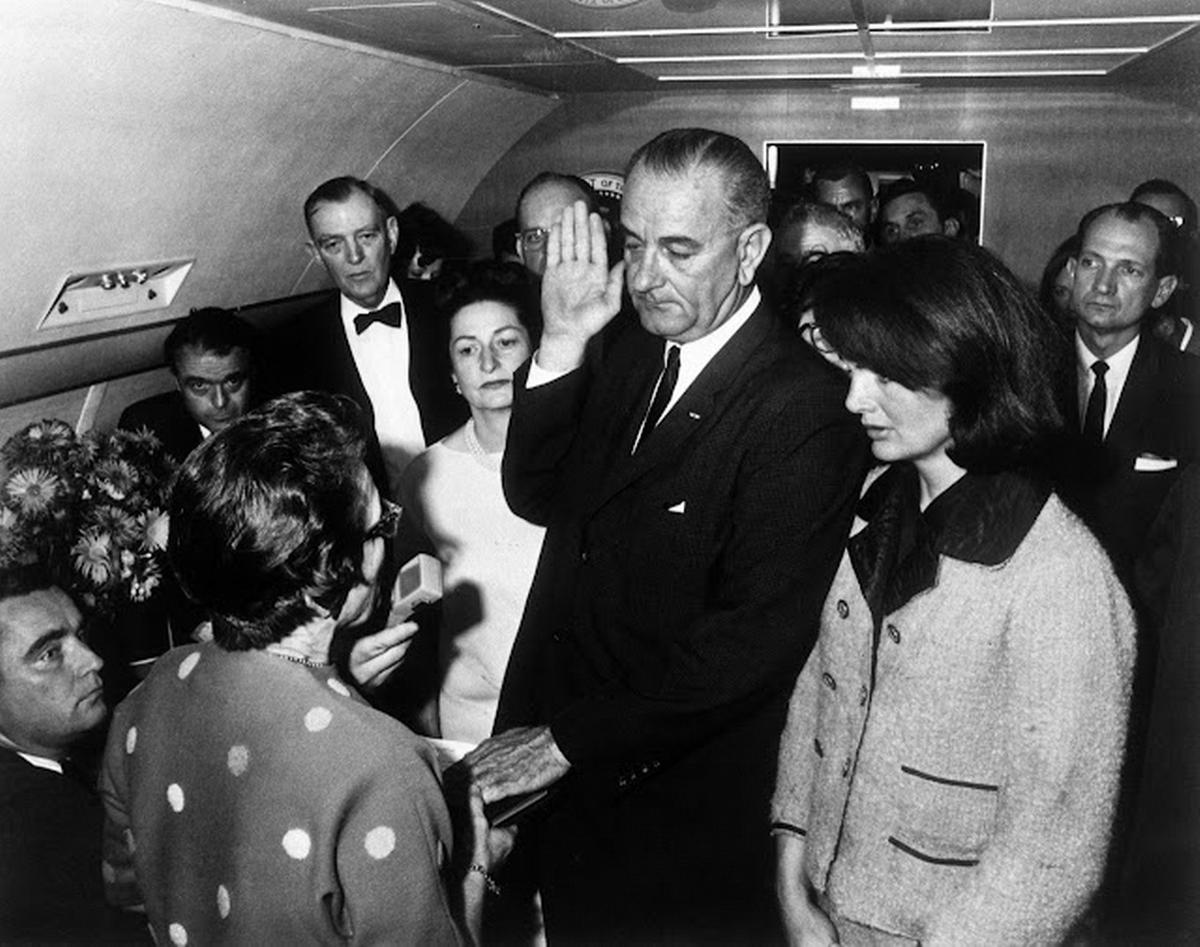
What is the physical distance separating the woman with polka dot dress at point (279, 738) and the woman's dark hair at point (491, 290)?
3.86 ft

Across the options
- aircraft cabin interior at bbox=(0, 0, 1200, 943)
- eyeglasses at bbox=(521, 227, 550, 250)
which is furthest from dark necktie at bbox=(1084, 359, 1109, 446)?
eyeglasses at bbox=(521, 227, 550, 250)

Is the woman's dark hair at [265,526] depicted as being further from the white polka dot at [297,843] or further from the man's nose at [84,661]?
the man's nose at [84,661]

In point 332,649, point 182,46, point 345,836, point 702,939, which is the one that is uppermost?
point 182,46

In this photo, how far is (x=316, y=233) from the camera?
11.2 feet

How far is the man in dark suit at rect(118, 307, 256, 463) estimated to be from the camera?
313cm

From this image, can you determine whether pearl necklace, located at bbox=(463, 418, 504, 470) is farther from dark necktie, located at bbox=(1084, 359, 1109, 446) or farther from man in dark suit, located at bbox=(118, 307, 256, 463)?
dark necktie, located at bbox=(1084, 359, 1109, 446)

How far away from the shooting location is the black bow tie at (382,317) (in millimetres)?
3430

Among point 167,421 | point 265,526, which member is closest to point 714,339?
point 265,526

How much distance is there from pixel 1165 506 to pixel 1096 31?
132cm

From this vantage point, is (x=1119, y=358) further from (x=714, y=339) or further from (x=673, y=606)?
(x=673, y=606)

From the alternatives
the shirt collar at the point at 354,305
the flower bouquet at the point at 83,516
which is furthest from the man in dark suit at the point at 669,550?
the shirt collar at the point at 354,305

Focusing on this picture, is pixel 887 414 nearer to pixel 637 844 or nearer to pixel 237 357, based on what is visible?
pixel 637 844

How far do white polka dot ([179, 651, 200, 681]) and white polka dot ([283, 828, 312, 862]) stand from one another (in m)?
0.29

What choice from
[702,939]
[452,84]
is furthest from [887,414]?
[452,84]
